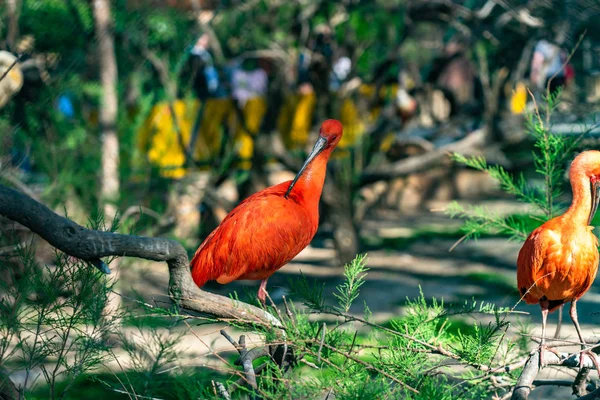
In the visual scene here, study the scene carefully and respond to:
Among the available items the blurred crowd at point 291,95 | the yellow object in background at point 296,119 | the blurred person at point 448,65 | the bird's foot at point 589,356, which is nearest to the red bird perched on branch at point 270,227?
the bird's foot at point 589,356

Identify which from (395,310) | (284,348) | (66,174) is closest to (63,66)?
(66,174)

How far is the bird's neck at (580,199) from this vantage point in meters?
2.80

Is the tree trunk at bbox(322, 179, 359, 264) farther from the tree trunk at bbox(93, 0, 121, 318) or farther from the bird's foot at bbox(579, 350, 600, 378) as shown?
the bird's foot at bbox(579, 350, 600, 378)

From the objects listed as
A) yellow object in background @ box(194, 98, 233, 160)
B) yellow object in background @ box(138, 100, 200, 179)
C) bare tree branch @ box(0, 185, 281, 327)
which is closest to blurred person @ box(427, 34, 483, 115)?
yellow object in background @ box(138, 100, 200, 179)

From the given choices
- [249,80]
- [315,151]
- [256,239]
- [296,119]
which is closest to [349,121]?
[296,119]

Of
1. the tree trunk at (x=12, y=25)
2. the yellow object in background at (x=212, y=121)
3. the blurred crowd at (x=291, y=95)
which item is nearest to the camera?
the tree trunk at (x=12, y=25)

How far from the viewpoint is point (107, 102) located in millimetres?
7215

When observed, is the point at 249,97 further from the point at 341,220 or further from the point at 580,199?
the point at 580,199

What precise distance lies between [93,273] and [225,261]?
874 millimetres

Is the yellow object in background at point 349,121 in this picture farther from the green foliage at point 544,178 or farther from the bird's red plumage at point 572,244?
the bird's red plumage at point 572,244

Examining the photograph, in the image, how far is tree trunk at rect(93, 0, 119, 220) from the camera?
6.95 metres

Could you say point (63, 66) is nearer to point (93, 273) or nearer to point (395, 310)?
point (395, 310)

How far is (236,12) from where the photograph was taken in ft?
29.9

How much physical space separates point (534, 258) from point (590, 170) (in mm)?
369
